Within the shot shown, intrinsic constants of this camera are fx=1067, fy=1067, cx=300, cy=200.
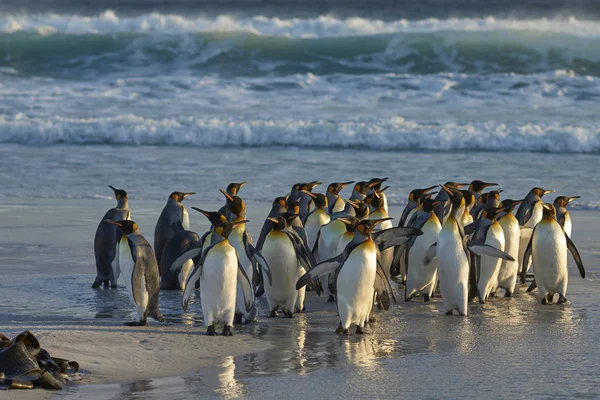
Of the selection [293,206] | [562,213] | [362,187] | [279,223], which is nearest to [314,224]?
[293,206]

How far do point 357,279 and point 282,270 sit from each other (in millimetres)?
828

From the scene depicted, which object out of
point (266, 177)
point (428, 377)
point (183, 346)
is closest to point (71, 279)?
point (183, 346)

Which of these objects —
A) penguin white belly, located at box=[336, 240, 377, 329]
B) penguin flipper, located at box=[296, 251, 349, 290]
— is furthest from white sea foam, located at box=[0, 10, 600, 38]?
penguin white belly, located at box=[336, 240, 377, 329]

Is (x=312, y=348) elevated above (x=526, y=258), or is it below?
below

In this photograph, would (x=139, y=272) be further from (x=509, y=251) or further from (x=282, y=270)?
(x=509, y=251)

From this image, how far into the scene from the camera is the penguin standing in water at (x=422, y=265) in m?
7.13

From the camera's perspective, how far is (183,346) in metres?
5.45

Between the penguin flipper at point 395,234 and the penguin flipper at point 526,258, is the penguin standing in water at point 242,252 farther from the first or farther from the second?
the penguin flipper at point 526,258

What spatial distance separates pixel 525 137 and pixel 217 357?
12048 millimetres

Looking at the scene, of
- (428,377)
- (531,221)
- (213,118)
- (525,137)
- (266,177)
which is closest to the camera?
(428,377)

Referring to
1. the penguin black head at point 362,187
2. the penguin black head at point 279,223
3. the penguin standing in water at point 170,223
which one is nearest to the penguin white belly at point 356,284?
the penguin black head at point 279,223

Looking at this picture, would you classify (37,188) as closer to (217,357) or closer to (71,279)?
(71,279)

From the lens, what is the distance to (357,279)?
587cm

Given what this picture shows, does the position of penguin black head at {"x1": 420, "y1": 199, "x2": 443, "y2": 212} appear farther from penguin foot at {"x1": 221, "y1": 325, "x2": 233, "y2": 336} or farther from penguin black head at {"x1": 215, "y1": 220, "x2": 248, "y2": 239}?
penguin foot at {"x1": 221, "y1": 325, "x2": 233, "y2": 336}
